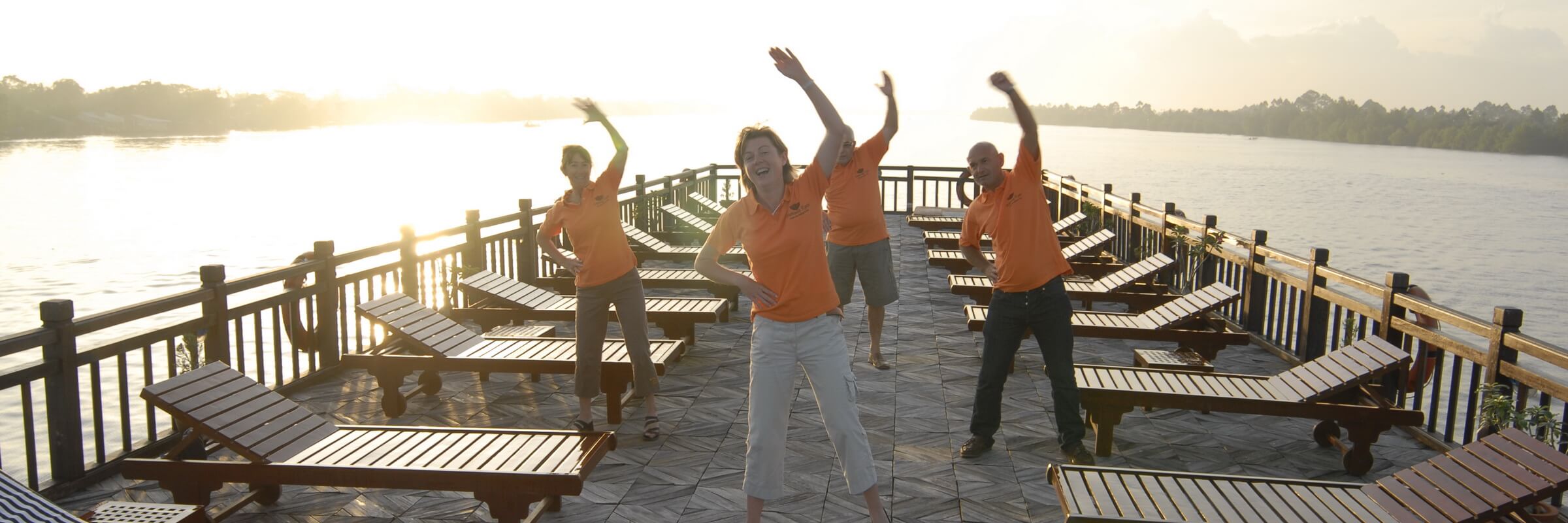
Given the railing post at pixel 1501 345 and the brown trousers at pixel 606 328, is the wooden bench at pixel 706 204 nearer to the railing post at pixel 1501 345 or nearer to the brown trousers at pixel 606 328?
the brown trousers at pixel 606 328

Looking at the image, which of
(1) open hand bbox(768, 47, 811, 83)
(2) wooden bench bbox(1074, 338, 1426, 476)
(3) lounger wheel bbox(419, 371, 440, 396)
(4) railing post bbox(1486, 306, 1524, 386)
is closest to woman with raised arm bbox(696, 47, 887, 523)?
(1) open hand bbox(768, 47, 811, 83)

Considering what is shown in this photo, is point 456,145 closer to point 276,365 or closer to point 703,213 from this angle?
point 703,213

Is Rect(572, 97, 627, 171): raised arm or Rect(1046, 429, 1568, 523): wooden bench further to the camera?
Rect(572, 97, 627, 171): raised arm

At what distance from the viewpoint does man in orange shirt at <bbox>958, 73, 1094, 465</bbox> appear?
4.61m

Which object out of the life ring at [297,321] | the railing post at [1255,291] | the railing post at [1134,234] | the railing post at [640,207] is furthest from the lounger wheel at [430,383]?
the railing post at [1134,234]

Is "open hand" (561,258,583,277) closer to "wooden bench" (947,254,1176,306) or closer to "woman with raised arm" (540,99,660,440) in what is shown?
"woman with raised arm" (540,99,660,440)

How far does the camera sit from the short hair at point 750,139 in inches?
133

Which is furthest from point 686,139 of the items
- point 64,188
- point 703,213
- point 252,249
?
point 703,213

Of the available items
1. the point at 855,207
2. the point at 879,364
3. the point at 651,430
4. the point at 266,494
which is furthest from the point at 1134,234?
the point at 266,494

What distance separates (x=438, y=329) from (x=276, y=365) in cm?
119

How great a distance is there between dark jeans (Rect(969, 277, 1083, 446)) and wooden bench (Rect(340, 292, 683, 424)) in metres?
2.11

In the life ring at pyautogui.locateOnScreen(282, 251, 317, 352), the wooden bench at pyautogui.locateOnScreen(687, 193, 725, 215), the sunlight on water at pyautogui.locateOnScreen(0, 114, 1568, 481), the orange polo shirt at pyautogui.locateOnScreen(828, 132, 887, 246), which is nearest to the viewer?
the orange polo shirt at pyautogui.locateOnScreen(828, 132, 887, 246)

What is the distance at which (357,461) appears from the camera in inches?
160

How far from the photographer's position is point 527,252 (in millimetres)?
10320
